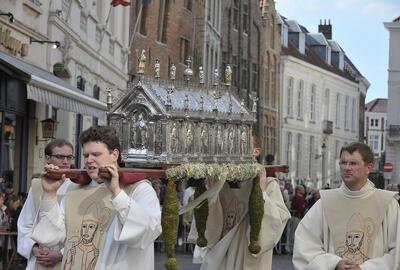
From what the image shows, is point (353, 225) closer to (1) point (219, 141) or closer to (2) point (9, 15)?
(1) point (219, 141)

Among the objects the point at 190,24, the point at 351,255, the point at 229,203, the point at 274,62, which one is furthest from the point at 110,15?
the point at 274,62

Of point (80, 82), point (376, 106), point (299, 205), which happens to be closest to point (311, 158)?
point (299, 205)

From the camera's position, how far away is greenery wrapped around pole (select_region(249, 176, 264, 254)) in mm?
9320

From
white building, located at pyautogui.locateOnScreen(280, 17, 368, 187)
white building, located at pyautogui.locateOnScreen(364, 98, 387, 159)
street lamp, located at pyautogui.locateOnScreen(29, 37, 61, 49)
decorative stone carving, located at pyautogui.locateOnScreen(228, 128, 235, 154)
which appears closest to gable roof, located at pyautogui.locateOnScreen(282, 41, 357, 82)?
white building, located at pyautogui.locateOnScreen(280, 17, 368, 187)

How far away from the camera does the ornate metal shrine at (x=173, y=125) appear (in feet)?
27.6

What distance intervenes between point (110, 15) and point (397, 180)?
38.0 m

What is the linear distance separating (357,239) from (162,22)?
92.9 feet

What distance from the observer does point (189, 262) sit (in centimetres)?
1933

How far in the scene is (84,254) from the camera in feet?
22.7

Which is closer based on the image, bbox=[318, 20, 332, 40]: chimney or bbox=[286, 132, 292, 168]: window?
bbox=[286, 132, 292, 168]: window

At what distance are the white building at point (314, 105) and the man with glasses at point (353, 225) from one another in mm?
51696

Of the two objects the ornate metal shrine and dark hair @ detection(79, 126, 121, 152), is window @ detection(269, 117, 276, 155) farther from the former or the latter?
dark hair @ detection(79, 126, 121, 152)

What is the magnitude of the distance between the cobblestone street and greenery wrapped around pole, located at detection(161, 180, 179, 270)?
9578 millimetres

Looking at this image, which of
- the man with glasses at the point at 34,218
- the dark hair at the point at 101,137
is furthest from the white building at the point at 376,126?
the dark hair at the point at 101,137
